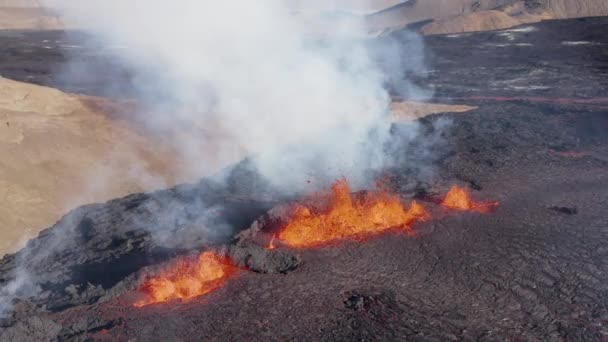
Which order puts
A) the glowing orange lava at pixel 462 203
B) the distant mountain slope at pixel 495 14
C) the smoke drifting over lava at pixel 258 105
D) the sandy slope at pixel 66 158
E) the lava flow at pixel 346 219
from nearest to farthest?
the lava flow at pixel 346 219 → the glowing orange lava at pixel 462 203 → the sandy slope at pixel 66 158 → the smoke drifting over lava at pixel 258 105 → the distant mountain slope at pixel 495 14

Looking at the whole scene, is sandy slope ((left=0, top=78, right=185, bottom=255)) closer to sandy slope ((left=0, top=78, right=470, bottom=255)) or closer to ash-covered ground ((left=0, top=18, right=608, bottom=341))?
sandy slope ((left=0, top=78, right=470, bottom=255))

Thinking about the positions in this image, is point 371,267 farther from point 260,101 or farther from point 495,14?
point 495,14

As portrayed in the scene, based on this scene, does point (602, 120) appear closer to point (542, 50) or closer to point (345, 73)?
point (345, 73)

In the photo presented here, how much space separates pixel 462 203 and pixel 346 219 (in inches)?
130

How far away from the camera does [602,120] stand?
21.3 metres

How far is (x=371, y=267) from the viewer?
33.0 ft


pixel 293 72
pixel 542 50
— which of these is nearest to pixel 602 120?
pixel 293 72

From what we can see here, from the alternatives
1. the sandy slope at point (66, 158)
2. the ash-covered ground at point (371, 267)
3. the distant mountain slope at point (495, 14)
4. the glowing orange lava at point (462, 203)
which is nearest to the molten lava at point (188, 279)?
the ash-covered ground at point (371, 267)

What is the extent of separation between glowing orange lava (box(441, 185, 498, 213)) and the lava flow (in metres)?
0.95

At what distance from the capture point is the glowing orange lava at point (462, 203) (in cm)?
1303

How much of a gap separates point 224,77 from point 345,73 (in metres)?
5.09

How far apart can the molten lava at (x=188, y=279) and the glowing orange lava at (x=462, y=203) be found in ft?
19.5

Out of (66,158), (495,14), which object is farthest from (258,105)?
(495,14)

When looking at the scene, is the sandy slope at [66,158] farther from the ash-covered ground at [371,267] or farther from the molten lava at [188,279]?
the molten lava at [188,279]
